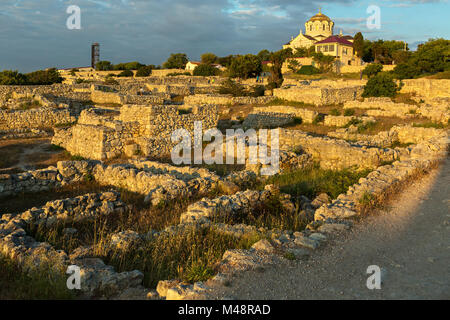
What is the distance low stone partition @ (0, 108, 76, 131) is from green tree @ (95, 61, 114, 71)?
47.2m

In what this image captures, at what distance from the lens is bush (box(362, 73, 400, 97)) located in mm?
30875

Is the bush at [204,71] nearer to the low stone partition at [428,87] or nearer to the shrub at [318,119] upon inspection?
the low stone partition at [428,87]

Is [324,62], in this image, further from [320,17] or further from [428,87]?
[320,17]

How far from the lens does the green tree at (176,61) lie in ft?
226

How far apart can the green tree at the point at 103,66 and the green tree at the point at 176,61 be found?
36.3ft

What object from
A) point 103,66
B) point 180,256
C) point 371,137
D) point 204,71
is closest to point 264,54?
point 204,71

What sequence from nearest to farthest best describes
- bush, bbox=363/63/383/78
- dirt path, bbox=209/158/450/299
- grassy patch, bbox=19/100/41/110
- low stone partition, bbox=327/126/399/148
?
1. dirt path, bbox=209/158/450/299
2. low stone partition, bbox=327/126/399/148
3. grassy patch, bbox=19/100/41/110
4. bush, bbox=363/63/383/78

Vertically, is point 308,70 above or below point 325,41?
below

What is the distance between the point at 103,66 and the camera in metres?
68.9

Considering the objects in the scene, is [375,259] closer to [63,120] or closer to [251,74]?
[63,120]

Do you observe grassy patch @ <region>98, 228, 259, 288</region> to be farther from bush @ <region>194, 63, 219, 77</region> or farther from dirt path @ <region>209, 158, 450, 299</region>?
bush @ <region>194, 63, 219, 77</region>

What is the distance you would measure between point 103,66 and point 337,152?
66.3 m

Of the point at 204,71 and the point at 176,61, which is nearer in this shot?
the point at 204,71

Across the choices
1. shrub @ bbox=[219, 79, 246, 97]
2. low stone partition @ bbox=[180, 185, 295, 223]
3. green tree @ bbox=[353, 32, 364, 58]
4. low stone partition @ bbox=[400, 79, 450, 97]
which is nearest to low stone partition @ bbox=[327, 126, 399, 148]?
low stone partition @ bbox=[180, 185, 295, 223]
